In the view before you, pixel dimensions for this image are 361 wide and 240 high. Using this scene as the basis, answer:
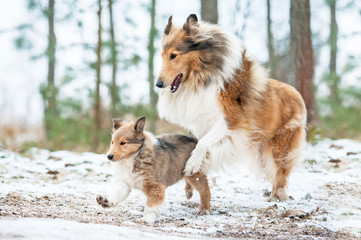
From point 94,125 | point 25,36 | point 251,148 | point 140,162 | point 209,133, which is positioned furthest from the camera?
point 25,36

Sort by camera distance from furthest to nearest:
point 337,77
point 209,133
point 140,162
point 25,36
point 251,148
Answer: point 25,36
point 337,77
point 251,148
point 209,133
point 140,162

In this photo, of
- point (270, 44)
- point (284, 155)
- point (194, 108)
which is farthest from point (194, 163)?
point (270, 44)

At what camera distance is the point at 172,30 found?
17.6 feet

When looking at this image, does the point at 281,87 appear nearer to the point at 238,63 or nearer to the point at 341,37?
the point at 238,63

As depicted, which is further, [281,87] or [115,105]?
[115,105]

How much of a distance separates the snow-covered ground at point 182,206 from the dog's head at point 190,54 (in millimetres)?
1654

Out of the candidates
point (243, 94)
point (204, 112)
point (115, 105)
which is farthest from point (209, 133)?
point (115, 105)

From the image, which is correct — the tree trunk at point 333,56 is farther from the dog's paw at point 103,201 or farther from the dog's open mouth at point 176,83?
the dog's paw at point 103,201

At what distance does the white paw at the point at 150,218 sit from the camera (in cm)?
436

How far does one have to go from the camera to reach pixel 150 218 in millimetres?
4406

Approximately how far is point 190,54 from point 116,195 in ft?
6.41

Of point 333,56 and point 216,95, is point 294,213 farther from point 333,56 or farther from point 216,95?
point 333,56

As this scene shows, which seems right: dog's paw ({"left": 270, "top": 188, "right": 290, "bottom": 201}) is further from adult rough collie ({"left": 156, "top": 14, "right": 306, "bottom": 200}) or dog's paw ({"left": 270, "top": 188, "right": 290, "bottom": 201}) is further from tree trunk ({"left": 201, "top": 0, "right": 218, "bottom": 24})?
tree trunk ({"left": 201, "top": 0, "right": 218, "bottom": 24})

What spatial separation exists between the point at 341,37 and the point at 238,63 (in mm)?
11406
